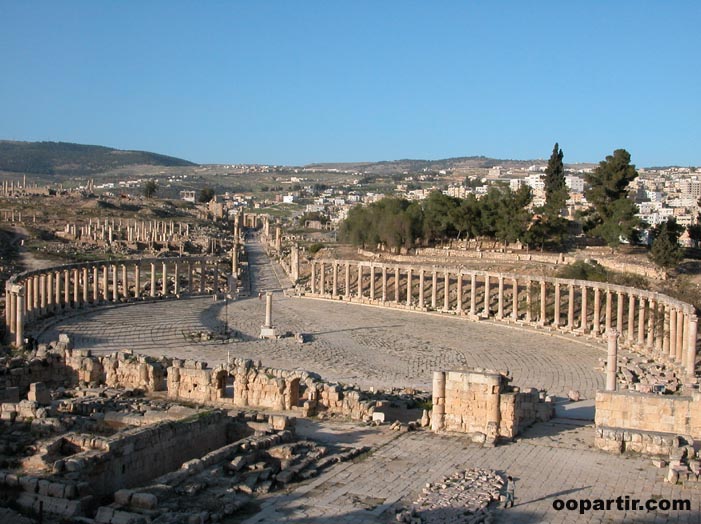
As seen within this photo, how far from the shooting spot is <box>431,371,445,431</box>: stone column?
19266 millimetres

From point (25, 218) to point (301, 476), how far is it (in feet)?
235

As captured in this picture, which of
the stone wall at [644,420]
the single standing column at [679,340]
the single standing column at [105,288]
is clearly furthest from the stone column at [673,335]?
the single standing column at [105,288]

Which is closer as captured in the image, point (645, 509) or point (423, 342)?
point (645, 509)

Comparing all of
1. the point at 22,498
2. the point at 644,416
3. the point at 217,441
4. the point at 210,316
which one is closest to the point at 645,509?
the point at 644,416

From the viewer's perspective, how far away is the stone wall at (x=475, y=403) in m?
18.9

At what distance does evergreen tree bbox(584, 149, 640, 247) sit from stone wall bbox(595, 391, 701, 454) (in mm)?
37608

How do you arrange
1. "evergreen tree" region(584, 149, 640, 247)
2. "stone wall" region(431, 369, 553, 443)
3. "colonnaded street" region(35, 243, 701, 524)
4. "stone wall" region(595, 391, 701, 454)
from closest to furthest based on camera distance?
"colonnaded street" region(35, 243, 701, 524), "stone wall" region(595, 391, 701, 454), "stone wall" region(431, 369, 553, 443), "evergreen tree" region(584, 149, 640, 247)

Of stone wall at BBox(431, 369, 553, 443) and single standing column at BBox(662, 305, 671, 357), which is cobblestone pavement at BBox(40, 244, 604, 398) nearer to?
single standing column at BBox(662, 305, 671, 357)

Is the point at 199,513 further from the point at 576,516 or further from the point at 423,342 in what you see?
the point at 423,342

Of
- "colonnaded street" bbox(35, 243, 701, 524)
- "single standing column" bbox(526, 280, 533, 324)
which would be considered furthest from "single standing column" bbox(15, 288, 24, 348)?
"single standing column" bbox(526, 280, 533, 324)

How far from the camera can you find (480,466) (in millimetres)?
16766

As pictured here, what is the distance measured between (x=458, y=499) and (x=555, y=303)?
3051 centimetres

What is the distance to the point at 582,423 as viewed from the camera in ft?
70.2

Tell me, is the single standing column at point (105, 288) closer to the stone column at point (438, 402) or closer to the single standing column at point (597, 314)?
the single standing column at point (597, 314)
